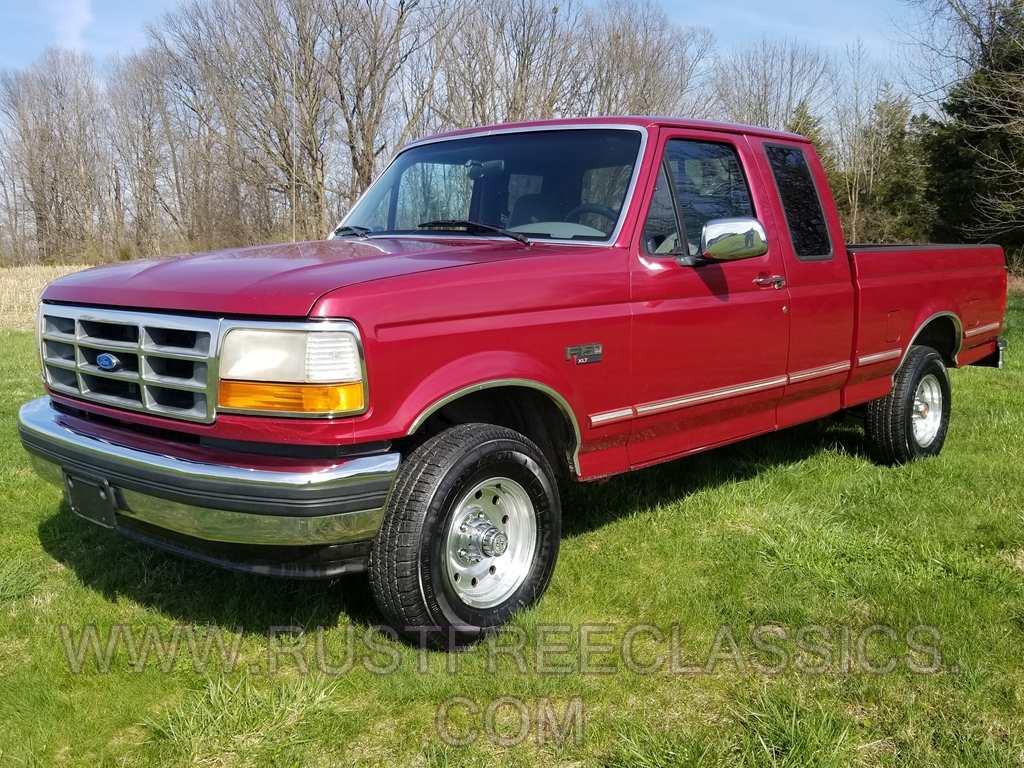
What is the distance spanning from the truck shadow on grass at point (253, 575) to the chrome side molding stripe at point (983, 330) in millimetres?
1744

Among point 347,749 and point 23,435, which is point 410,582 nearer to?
point 347,749

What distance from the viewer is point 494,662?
318 centimetres

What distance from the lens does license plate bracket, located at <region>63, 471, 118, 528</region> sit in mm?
3127

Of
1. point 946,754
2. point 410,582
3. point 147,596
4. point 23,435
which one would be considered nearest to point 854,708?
point 946,754

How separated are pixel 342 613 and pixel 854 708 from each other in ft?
6.50

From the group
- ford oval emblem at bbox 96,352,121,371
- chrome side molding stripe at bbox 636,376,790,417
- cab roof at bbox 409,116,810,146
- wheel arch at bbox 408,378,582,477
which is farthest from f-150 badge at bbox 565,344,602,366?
ford oval emblem at bbox 96,352,121,371

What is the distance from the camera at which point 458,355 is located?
3084 millimetres

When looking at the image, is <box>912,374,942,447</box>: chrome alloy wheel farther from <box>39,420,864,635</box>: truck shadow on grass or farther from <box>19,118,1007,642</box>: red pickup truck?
<box>19,118,1007,642</box>: red pickup truck

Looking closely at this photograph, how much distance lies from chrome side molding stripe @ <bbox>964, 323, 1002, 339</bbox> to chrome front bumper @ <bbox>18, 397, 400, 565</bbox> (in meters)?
4.88

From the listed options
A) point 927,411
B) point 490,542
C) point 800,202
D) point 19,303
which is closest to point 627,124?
point 800,202

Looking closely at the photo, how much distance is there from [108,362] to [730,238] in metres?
2.62

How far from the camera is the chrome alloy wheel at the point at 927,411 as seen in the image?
596 centimetres

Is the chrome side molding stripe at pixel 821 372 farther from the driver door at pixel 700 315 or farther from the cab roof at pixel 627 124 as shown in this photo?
the cab roof at pixel 627 124

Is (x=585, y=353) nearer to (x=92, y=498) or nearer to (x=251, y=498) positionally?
(x=251, y=498)
